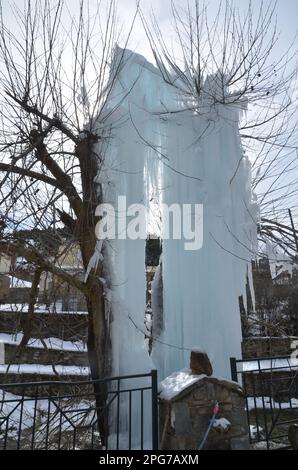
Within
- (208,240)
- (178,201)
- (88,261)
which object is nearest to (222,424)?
(208,240)

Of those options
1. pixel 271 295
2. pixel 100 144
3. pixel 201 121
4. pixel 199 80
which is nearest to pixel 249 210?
pixel 201 121

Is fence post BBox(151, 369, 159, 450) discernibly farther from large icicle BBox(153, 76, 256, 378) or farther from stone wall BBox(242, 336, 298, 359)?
stone wall BBox(242, 336, 298, 359)

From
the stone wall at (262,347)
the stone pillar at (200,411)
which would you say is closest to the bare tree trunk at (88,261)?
the stone pillar at (200,411)

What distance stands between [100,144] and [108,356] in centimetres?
248

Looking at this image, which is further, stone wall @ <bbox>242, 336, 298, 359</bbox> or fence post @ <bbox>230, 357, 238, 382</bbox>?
stone wall @ <bbox>242, 336, 298, 359</bbox>

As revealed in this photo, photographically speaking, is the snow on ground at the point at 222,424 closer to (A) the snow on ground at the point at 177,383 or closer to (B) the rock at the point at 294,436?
(A) the snow on ground at the point at 177,383

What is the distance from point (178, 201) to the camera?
463cm

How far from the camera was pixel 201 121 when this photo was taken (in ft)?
15.3

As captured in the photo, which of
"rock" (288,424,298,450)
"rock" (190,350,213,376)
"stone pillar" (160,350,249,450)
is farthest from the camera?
"rock" (288,424,298,450)

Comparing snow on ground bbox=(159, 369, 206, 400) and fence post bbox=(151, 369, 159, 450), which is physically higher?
snow on ground bbox=(159, 369, 206, 400)

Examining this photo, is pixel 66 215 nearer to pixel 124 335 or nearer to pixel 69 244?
pixel 69 244

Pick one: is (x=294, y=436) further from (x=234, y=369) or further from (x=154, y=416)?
(x=154, y=416)

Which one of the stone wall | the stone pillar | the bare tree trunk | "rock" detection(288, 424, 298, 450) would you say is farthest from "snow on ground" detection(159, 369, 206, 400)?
the stone wall

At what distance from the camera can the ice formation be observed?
13.7 feet
